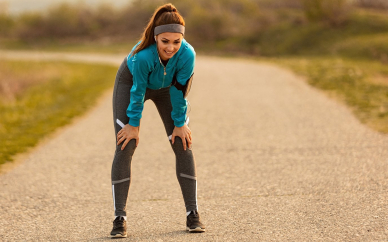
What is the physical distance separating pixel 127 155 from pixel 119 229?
0.57m

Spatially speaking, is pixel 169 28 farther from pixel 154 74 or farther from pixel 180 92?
pixel 180 92

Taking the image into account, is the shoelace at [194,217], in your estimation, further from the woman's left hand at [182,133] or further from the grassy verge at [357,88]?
the grassy verge at [357,88]

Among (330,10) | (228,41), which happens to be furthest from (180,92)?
(228,41)

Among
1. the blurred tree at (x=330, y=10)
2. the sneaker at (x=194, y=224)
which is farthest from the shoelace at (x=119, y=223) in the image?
the blurred tree at (x=330, y=10)

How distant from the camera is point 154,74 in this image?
3.45 metres

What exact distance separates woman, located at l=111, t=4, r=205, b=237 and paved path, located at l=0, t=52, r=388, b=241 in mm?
381

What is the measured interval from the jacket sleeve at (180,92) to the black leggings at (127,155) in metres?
0.14

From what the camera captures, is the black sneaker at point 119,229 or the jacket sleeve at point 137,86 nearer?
the jacket sleeve at point 137,86

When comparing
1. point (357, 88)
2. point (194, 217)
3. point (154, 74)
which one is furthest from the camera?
point (357, 88)

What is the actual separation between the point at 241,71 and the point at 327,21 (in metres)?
20.1

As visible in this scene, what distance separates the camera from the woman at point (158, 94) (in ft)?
11.0

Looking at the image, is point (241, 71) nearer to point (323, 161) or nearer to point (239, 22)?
point (323, 161)

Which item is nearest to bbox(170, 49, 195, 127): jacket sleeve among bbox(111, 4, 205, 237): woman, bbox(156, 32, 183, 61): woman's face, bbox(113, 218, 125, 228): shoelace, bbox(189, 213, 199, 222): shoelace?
bbox(111, 4, 205, 237): woman

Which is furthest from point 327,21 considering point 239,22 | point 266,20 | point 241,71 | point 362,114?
point 362,114
